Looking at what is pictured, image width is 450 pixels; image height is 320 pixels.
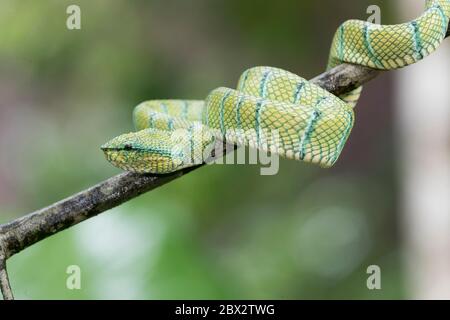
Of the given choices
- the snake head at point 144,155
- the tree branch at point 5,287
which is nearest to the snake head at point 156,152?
the snake head at point 144,155

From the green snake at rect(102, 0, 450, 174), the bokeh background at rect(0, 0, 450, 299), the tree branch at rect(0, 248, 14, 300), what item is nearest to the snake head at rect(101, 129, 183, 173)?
the green snake at rect(102, 0, 450, 174)

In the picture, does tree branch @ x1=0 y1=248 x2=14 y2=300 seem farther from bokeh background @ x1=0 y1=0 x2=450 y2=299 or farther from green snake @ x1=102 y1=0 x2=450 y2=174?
bokeh background @ x1=0 y1=0 x2=450 y2=299

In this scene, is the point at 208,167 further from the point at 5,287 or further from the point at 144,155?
the point at 5,287

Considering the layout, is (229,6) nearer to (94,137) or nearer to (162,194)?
(94,137)

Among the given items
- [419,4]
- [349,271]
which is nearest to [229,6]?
[419,4]

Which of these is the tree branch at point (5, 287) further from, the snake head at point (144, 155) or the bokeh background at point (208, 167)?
the bokeh background at point (208, 167)

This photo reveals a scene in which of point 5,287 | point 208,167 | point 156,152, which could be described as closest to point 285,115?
point 156,152
